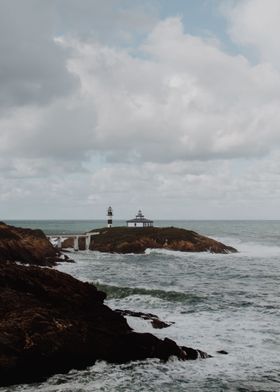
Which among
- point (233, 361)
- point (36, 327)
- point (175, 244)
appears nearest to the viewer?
point (36, 327)

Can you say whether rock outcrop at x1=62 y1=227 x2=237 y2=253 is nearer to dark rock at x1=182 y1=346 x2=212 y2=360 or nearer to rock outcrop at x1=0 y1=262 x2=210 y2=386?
rock outcrop at x1=0 y1=262 x2=210 y2=386

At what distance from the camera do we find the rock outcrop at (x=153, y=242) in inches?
3386

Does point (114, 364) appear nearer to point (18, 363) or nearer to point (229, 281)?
point (18, 363)

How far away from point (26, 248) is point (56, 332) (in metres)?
42.7

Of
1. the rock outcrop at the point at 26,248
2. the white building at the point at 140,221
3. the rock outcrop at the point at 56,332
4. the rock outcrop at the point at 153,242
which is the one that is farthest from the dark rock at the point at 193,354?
the white building at the point at 140,221

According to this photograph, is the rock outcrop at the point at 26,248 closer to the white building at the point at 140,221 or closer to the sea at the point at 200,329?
the sea at the point at 200,329

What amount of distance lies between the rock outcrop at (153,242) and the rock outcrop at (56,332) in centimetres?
6289

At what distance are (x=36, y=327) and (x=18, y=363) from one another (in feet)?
5.43

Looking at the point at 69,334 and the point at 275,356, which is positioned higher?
the point at 69,334

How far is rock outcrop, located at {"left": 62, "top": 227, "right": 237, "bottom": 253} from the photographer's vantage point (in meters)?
86.0

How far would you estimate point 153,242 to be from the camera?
89625mm

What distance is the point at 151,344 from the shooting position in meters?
19.6

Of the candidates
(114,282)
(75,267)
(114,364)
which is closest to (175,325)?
(114,364)

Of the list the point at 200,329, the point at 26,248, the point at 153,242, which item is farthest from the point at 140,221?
the point at 200,329
